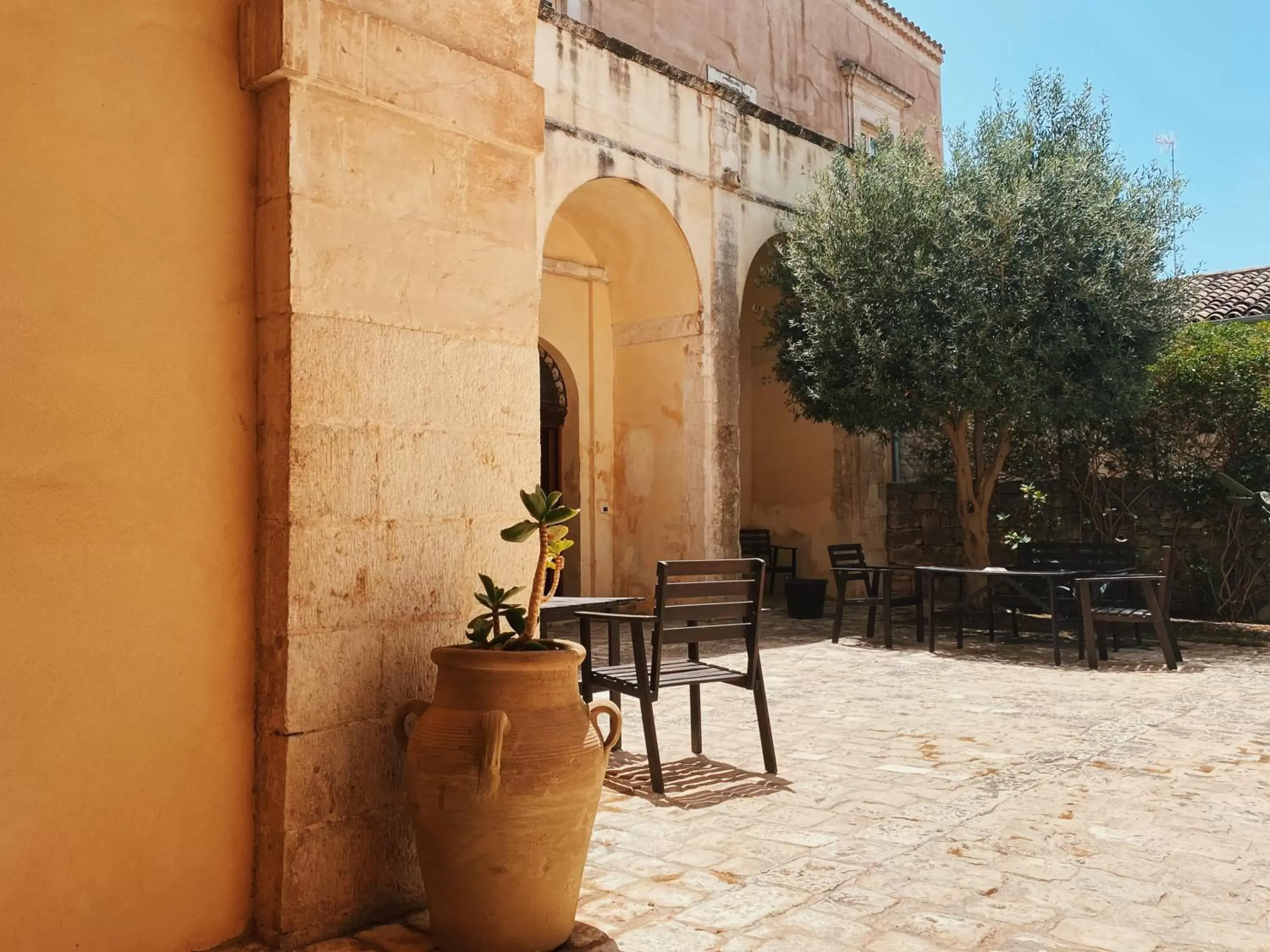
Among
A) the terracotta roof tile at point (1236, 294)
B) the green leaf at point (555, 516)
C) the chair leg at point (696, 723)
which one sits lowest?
the chair leg at point (696, 723)

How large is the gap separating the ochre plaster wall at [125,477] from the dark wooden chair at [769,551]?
442 inches

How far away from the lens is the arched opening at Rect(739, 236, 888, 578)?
13719 mm

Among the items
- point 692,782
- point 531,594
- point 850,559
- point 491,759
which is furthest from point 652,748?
point 850,559

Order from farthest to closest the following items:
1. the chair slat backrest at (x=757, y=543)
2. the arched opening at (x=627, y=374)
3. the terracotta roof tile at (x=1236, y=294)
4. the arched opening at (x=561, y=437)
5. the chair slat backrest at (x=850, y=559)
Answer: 1. the terracotta roof tile at (x=1236, y=294)
2. the chair slat backrest at (x=757, y=543)
3. the arched opening at (x=561, y=437)
4. the arched opening at (x=627, y=374)
5. the chair slat backrest at (x=850, y=559)

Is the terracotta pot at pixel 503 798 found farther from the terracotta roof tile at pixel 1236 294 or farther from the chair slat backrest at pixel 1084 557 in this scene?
the terracotta roof tile at pixel 1236 294

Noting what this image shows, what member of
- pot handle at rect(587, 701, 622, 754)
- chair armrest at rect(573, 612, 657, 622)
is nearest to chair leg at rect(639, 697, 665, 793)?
chair armrest at rect(573, 612, 657, 622)

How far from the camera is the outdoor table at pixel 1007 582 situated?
8.41 metres

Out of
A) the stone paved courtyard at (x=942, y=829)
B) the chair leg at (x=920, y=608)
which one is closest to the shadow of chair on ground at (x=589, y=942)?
the stone paved courtyard at (x=942, y=829)

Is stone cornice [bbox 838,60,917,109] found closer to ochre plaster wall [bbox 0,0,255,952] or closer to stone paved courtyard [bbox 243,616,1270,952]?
stone paved courtyard [bbox 243,616,1270,952]

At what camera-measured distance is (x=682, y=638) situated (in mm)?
4777

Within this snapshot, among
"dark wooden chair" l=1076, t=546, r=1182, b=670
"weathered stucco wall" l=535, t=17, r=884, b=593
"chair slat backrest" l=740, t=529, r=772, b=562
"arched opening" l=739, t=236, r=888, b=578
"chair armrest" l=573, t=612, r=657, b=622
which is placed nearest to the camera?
"chair armrest" l=573, t=612, r=657, b=622

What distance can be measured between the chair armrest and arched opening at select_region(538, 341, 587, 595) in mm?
7117

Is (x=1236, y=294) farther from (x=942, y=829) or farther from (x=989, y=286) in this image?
(x=942, y=829)

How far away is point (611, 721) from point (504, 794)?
1.85 ft
